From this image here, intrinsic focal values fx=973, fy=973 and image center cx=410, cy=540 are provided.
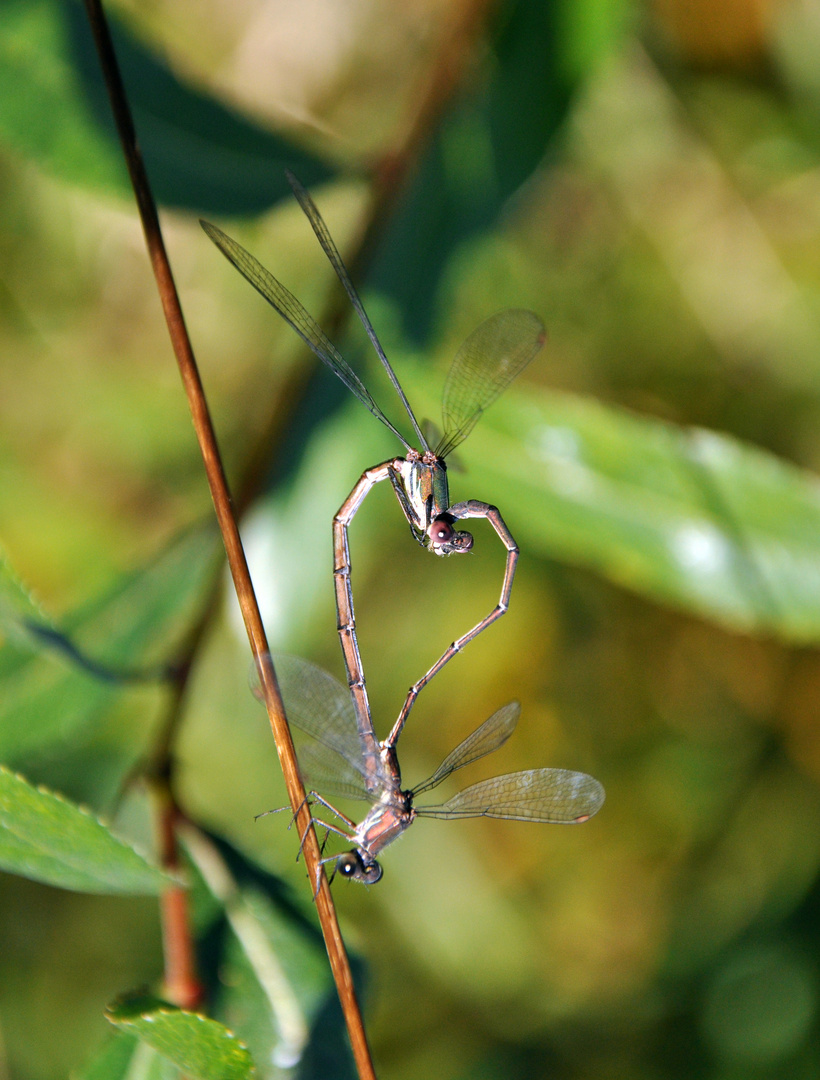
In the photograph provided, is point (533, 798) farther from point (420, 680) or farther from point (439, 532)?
point (439, 532)

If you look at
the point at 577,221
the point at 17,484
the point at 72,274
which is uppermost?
the point at 577,221

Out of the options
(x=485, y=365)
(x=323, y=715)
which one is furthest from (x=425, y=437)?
(x=323, y=715)

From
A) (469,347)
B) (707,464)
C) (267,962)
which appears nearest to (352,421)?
(469,347)

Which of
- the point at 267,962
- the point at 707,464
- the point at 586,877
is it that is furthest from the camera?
the point at 586,877

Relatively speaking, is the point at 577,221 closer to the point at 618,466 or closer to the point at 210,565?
the point at 618,466

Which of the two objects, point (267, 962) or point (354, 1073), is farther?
point (267, 962)

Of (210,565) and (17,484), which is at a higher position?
(17,484)

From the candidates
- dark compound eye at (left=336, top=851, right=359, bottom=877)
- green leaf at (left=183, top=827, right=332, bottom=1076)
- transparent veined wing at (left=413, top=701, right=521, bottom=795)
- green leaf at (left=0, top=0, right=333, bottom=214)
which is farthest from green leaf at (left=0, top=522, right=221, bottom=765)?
green leaf at (left=0, top=0, right=333, bottom=214)

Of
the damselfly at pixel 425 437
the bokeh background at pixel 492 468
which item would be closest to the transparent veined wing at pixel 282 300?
the damselfly at pixel 425 437
